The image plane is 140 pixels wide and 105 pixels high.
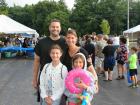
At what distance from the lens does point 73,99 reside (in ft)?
17.9

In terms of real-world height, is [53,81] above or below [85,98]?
above

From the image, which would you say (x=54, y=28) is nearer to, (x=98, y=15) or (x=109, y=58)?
(x=109, y=58)

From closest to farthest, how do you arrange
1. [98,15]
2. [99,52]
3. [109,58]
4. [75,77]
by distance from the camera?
1. [75,77]
2. [109,58]
3. [99,52]
4. [98,15]

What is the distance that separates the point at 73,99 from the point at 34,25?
103 m

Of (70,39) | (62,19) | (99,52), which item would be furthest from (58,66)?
(62,19)

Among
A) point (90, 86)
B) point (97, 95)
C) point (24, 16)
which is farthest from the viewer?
point (24, 16)

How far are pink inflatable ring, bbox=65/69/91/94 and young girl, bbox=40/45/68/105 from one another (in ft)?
0.36

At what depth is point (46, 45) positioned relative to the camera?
5781 millimetres

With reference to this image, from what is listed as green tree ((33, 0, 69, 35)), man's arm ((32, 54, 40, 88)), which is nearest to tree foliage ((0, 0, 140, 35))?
green tree ((33, 0, 69, 35))

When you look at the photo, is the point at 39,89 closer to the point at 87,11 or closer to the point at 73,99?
the point at 73,99

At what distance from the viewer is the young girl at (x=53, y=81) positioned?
541 cm

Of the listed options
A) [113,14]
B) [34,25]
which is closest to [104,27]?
[113,14]

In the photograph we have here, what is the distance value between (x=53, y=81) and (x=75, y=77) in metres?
0.30

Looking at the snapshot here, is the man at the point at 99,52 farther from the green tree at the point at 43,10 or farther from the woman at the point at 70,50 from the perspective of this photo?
the green tree at the point at 43,10
